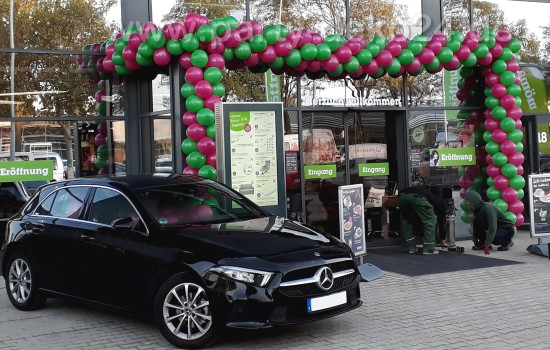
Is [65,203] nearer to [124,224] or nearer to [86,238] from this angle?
[86,238]

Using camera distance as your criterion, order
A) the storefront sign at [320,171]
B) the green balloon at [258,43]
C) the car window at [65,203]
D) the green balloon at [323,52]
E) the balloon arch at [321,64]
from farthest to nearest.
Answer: the storefront sign at [320,171], the green balloon at [323,52], the green balloon at [258,43], the balloon arch at [321,64], the car window at [65,203]

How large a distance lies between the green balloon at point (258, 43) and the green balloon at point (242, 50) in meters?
0.10

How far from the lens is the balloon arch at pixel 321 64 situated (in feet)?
33.3

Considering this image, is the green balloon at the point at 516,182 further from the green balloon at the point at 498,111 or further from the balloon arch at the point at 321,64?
the green balloon at the point at 498,111

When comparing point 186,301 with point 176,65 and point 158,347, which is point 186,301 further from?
point 176,65

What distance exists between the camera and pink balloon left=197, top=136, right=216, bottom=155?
395 inches

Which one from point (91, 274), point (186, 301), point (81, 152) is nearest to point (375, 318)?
point (186, 301)

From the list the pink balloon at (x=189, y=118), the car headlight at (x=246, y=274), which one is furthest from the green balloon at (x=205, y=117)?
the car headlight at (x=246, y=274)

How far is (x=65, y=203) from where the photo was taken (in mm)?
7703

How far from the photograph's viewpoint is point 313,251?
6426 millimetres

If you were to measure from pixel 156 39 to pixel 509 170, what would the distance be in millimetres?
6466

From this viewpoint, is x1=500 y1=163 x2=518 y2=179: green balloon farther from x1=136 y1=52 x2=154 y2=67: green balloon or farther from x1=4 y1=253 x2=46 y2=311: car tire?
x1=4 y1=253 x2=46 y2=311: car tire

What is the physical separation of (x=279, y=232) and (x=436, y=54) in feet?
21.3

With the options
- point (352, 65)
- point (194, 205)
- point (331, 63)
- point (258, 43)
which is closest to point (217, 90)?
point (258, 43)
